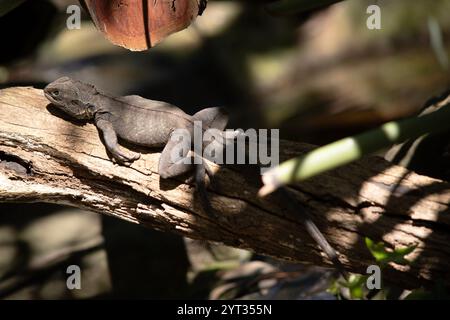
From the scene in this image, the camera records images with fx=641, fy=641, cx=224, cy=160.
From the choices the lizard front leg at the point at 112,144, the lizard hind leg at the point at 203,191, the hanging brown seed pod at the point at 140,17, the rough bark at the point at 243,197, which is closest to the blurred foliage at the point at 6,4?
the hanging brown seed pod at the point at 140,17

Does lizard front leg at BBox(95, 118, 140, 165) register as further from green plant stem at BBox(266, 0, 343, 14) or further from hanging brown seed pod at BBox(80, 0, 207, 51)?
green plant stem at BBox(266, 0, 343, 14)

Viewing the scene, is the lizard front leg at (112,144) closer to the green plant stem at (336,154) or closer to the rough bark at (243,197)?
the rough bark at (243,197)

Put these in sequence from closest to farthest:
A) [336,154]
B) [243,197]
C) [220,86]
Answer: [336,154], [243,197], [220,86]

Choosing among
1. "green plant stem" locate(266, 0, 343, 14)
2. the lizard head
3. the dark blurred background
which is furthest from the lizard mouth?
"green plant stem" locate(266, 0, 343, 14)

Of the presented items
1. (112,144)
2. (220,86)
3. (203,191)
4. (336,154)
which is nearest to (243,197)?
(203,191)

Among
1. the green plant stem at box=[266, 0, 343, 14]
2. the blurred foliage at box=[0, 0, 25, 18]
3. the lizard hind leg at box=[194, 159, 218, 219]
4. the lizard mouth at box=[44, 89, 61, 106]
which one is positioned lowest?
the lizard hind leg at box=[194, 159, 218, 219]

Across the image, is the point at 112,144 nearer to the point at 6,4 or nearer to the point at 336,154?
the point at 6,4
